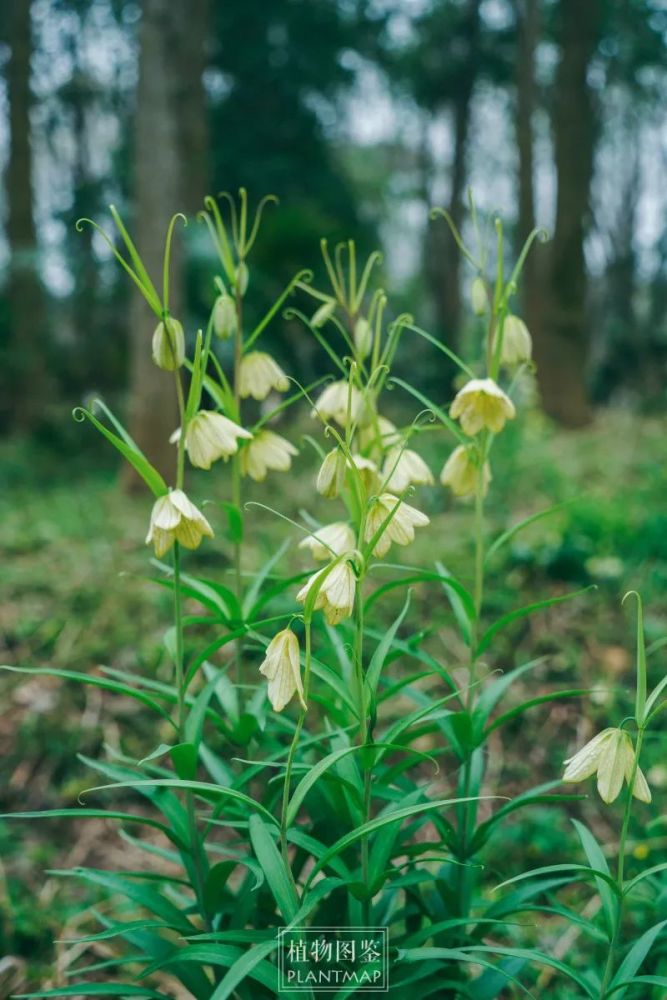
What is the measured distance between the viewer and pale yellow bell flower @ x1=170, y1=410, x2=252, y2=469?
1.04m

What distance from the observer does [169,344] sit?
1028mm

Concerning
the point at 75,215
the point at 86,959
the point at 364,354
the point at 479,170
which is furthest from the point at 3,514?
the point at 479,170

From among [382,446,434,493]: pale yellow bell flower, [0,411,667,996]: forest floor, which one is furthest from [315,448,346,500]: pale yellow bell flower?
[0,411,667,996]: forest floor

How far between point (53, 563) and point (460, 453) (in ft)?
6.86

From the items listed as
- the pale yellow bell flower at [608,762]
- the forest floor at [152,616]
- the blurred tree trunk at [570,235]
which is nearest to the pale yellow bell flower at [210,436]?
the pale yellow bell flower at [608,762]

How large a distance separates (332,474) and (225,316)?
33 centimetres

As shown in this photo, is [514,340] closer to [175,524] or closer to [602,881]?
[175,524]

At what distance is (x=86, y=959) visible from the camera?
5.46 feet

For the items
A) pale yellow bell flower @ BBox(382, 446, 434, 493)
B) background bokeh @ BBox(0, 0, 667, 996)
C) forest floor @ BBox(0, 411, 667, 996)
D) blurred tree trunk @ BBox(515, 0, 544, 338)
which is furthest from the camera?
blurred tree trunk @ BBox(515, 0, 544, 338)

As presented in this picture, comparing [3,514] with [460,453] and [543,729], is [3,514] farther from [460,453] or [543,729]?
[460,453]

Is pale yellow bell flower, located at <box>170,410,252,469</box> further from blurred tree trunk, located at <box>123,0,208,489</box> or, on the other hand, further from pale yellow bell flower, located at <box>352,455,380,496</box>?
blurred tree trunk, located at <box>123,0,208,489</box>

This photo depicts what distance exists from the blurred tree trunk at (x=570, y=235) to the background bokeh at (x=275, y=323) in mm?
17

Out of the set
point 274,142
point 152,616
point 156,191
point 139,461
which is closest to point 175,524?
point 139,461

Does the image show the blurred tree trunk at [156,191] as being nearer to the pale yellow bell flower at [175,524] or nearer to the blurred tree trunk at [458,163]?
the pale yellow bell flower at [175,524]
